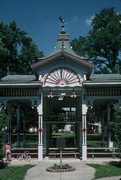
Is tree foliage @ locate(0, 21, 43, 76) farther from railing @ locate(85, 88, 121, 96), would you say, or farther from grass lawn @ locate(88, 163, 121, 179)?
grass lawn @ locate(88, 163, 121, 179)

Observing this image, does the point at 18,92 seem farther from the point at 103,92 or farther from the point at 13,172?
the point at 13,172

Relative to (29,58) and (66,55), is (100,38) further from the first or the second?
(66,55)

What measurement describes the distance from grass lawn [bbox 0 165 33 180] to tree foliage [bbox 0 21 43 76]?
1025 inches

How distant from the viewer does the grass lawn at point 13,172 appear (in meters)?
13.8

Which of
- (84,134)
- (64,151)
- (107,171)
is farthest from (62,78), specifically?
(107,171)

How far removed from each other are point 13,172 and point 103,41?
33.8 meters

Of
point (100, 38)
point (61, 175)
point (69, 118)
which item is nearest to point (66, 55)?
point (69, 118)

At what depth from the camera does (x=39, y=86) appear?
67.1ft

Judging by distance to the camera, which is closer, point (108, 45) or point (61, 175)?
point (61, 175)

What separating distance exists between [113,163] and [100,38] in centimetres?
3051

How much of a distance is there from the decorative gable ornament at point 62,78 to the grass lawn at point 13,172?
19.3ft

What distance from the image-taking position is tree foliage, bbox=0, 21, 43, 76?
42281 millimetres

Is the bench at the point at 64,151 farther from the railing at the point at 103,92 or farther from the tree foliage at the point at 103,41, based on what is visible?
the tree foliage at the point at 103,41

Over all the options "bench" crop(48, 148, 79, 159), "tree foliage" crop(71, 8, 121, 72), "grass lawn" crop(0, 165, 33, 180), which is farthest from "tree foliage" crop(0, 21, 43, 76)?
"grass lawn" crop(0, 165, 33, 180)
